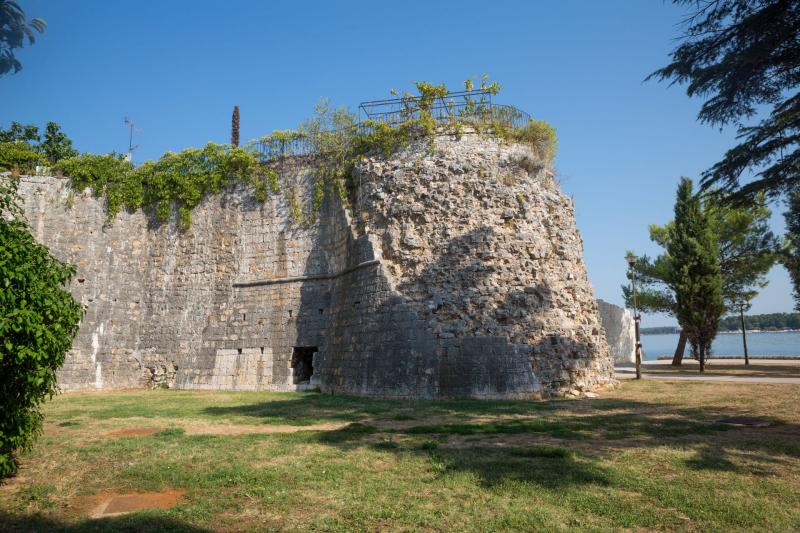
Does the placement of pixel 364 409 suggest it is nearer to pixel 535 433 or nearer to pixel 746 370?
pixel 535 433

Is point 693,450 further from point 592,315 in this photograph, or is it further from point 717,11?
point 592,315

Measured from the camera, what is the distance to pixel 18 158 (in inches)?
751

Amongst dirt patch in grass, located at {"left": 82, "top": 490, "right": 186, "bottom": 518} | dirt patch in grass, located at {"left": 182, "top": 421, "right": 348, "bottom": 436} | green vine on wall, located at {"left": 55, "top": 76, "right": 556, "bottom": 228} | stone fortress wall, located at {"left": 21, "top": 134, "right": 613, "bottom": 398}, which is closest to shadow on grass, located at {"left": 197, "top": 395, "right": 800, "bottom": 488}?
dirt patch in grass, located at {"left": 182, "top": 421, "right": 348, "bottom": 436}

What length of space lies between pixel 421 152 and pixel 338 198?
3.27 meters

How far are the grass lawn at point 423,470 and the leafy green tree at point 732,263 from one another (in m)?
19.7

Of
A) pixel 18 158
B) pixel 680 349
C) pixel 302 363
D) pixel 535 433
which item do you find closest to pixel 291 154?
pixel 302 363

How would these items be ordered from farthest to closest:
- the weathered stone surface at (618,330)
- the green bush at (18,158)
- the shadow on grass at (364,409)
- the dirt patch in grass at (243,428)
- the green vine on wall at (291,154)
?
the weathered stone surface at (618,330) → the green bush at (18,158) → the green vine on wall at (291,154) → the shadow on grass at (364,409) → the dirt patch in grass at (243,428)

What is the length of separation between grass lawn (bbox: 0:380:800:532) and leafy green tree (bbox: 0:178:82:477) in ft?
2.45

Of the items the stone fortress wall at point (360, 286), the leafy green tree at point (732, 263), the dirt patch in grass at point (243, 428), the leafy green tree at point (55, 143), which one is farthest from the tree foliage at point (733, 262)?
the leafy green tree at point (55, 143)

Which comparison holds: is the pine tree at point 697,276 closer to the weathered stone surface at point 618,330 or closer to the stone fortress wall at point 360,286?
the weathered stone surface at point 618,330

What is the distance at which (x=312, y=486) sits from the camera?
573 cm

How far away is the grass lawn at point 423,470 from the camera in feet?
15.7

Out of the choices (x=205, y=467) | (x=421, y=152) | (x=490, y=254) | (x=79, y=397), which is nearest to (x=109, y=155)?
(x=79, y=397)

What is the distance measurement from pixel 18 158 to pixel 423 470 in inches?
803
